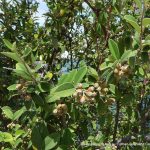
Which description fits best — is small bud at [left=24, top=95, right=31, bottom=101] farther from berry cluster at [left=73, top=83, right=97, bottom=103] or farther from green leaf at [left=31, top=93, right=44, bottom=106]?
berry cluster at [left=73, top=83, right=97, bottom=103]

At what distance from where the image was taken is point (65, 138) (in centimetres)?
161

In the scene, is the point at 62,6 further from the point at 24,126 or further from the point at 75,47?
the point at 24,126

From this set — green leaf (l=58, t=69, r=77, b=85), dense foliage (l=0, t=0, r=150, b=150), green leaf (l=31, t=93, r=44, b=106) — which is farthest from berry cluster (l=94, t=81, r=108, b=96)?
green leaf (l=31, t=93, r=44, b=106)

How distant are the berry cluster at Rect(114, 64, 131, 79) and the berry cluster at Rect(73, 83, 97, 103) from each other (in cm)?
12

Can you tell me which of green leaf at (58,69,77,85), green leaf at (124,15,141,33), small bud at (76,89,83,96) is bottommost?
small bud at (76,89,83,96)

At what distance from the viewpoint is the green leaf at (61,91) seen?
151 cm

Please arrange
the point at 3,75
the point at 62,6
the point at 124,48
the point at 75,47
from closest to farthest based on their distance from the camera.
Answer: the point at 124,48 < the point at 3,75 < the point at 62,6 < the point at 75,47

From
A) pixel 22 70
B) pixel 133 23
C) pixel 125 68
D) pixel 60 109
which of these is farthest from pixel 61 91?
pixel 133 23

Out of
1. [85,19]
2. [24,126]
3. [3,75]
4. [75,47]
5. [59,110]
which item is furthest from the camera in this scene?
[75,47]

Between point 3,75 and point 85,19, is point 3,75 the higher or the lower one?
the lower one

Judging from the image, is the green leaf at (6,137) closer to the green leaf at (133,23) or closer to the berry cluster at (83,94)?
the berry cluster at (83,94)

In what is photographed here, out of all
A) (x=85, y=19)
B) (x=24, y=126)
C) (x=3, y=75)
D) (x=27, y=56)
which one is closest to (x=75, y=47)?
(x=85, y=19)

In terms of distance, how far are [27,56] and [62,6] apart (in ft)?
5.06

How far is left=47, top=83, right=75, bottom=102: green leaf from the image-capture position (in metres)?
1.51
